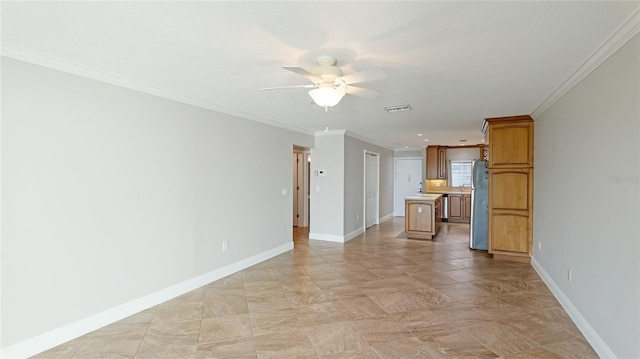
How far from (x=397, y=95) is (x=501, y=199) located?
2.86 m

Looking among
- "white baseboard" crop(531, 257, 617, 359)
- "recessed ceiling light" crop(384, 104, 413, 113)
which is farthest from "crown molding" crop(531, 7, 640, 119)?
"white baseboard" crop(531, 257, 617, 359)

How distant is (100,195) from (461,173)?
30.7 feet

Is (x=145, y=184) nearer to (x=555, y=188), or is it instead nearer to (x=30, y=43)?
(x=30, y=43)

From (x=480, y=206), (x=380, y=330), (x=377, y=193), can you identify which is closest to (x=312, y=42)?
(x=380, y=330)

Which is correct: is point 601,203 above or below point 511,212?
above

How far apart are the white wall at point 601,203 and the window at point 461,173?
6.05 meters

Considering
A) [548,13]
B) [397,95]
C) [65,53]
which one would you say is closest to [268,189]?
[397,95]

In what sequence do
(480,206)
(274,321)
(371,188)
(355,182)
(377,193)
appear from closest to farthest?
(274,321)
(480,206)
(355,182)
(371,188)
(377,193)

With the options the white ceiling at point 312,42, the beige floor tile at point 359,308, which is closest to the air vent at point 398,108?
the white ceiling at point 312,42

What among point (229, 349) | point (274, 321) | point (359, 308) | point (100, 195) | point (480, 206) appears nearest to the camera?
point (229, 349)

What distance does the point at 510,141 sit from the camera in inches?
197

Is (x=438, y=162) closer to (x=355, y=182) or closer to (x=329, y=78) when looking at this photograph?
(x=355, y=182)

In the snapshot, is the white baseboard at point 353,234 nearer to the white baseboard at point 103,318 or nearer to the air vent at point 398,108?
the white baseboard at point 103,318

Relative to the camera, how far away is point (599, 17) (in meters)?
1.89
